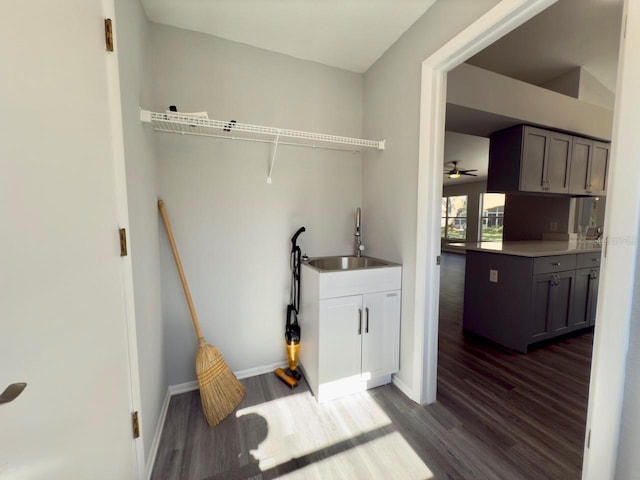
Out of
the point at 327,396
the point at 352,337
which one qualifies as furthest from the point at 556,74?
the point at 327,396

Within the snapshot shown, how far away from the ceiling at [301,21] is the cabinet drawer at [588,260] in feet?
9.13

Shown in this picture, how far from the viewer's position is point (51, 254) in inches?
26.1

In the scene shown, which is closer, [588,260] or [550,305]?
[550,305]

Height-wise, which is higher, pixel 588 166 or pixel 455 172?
pixel 455 172

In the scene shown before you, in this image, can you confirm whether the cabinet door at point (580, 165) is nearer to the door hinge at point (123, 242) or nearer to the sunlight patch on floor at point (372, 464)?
the sunlight patch on floor at point (372, 464)

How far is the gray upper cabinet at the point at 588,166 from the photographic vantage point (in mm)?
2963

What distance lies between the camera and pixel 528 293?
2.30m

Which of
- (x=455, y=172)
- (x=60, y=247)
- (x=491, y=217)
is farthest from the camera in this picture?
(x=491, y=217)

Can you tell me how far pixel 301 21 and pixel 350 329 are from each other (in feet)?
6.76

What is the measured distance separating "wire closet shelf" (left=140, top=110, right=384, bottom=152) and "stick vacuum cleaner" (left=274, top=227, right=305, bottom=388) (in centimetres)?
68

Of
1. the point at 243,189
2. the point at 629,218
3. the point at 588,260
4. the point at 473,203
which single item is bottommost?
the point at 588,260

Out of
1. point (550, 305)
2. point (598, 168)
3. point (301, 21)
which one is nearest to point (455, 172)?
point (598, 168)

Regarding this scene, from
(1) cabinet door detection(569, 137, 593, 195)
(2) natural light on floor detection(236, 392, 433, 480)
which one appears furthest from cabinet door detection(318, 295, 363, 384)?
(1) cabinet door detection(569, 137, 593, 195)

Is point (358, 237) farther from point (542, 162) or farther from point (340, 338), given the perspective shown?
point (542, 162)
